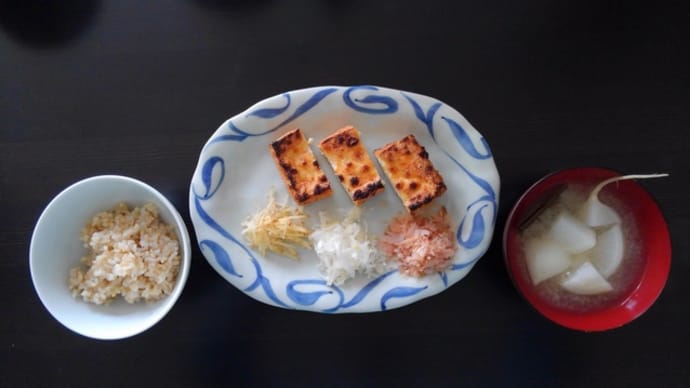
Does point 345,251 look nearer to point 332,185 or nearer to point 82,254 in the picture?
point 332,185

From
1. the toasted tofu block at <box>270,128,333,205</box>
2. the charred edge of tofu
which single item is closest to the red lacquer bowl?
the charred edge of tofu

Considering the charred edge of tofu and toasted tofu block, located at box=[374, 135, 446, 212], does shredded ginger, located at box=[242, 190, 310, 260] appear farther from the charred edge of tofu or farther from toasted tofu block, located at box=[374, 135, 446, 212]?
toasted tofu block, located at box=[374, 135, 446, 212]

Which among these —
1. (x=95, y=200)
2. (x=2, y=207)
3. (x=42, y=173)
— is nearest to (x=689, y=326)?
(x=95, y=200)

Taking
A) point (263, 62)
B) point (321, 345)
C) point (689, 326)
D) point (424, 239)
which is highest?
point (263, 62)

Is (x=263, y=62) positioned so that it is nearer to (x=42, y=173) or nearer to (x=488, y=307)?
(x=42, y=173)

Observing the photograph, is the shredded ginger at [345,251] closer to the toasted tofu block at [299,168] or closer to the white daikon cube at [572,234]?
the toasted tofu block at [299,168]

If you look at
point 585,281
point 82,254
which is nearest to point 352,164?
point 585,281
